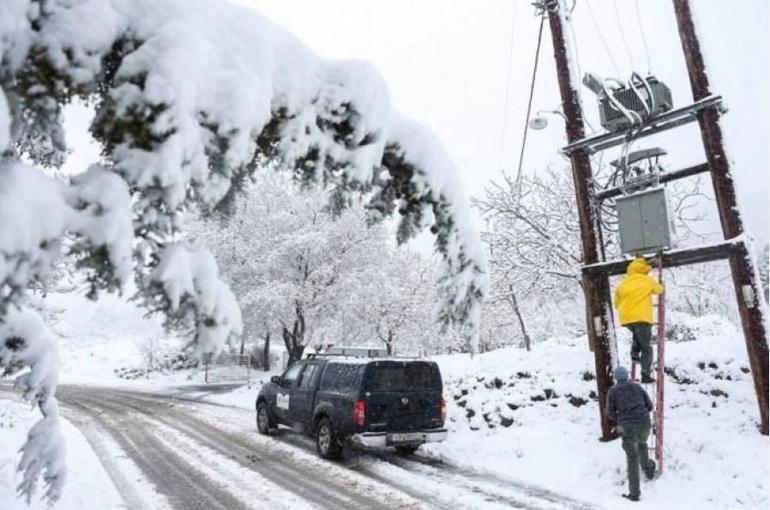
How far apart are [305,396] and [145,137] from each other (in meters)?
9.55

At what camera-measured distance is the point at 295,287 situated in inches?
870

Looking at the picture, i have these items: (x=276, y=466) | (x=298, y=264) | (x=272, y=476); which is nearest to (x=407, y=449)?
(x=276, y=466)

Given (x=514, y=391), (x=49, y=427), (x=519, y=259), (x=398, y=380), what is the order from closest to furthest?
(x=49, y=427) < (x=398, y=380) < (x=514, y=391) < (x=519, y=259)

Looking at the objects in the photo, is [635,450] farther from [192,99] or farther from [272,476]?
[192,99]

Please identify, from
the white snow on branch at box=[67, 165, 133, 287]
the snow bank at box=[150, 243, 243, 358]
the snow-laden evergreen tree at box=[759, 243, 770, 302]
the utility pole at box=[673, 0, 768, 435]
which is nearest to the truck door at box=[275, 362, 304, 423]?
the utility pole at box=[673, 0, 768, 435]

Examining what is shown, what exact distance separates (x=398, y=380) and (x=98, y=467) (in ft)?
17.8

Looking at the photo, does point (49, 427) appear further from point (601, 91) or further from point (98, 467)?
point (601, 91)

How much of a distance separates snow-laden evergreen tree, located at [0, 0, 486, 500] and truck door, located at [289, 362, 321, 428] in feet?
27.2

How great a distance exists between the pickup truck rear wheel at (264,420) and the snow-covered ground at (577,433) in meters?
3.70

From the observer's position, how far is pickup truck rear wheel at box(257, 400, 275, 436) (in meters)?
12.5

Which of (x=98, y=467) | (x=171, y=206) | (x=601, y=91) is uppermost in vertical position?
(x=601, y=91)

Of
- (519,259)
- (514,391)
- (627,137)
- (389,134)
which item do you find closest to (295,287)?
(519,259)

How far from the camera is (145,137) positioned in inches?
90.1

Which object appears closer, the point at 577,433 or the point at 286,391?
the point at 577,433
